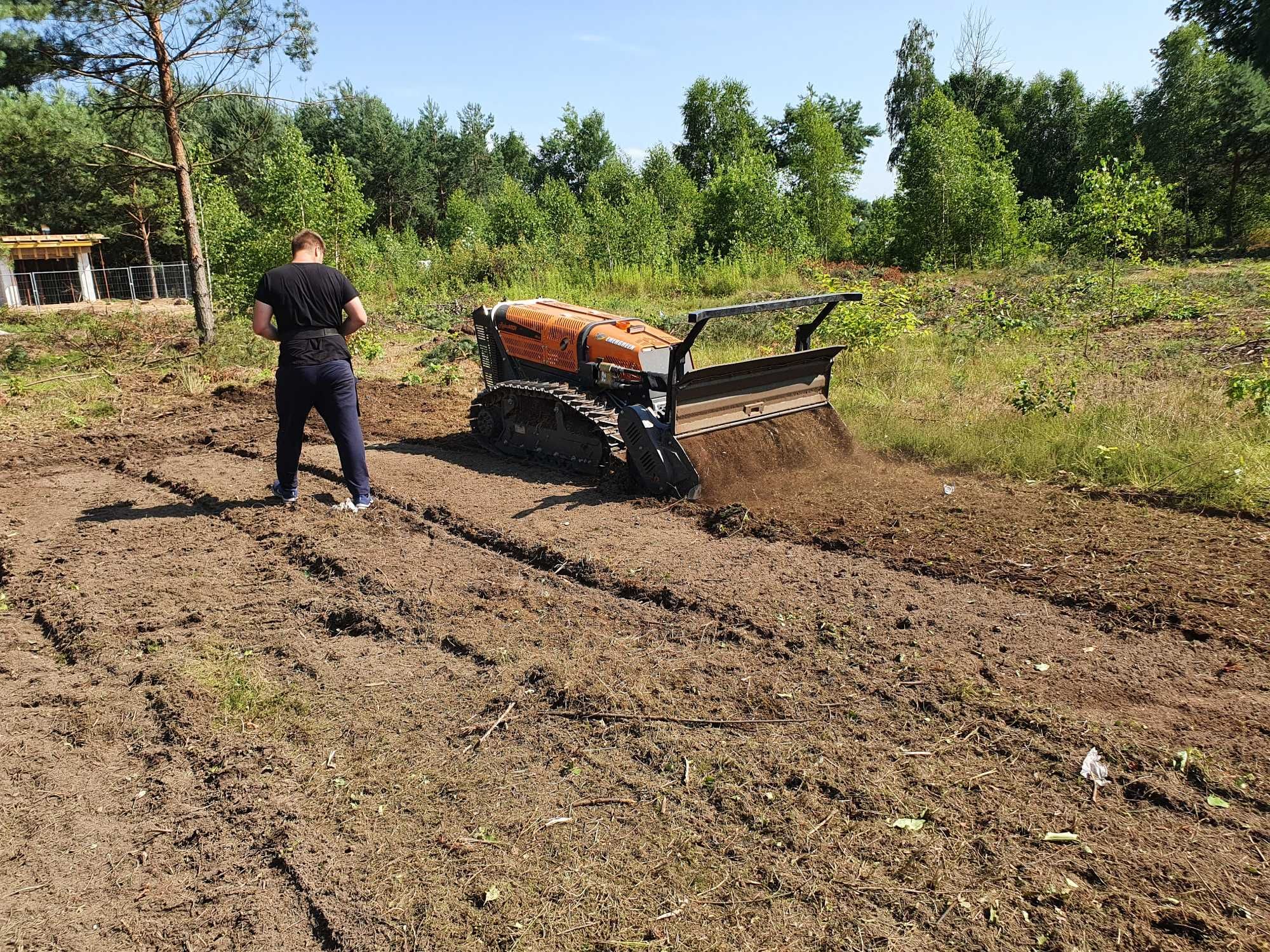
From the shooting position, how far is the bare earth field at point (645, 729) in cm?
271

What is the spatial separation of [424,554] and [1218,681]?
14.8 feet

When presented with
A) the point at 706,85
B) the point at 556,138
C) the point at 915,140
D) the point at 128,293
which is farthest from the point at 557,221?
the point at 556,138

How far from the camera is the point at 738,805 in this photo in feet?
10.4

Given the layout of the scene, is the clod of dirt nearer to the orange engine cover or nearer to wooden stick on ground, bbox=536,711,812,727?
the orange engine cover

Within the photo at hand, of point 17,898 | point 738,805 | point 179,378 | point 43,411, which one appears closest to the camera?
point 17,898

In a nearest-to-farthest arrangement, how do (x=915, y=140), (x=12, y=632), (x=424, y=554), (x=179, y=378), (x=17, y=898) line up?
(x=17, y=898), (x=12, y=632), (x=424, y=554), (x=179, y=378), (x=915, y=140)

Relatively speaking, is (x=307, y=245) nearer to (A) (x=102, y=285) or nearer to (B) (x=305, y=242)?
(B) (x=305, y=242)

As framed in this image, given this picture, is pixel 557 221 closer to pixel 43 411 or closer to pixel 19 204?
pixel 19 204

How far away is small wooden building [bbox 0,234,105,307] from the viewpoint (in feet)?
106

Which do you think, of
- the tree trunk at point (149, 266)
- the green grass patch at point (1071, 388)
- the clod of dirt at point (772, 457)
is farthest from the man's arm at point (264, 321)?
the tree trunk at point (149, 266)

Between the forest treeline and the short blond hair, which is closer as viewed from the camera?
the short blond hair

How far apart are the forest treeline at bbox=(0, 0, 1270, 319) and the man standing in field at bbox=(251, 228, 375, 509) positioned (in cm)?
1005

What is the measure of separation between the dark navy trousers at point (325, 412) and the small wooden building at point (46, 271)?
32336 mm

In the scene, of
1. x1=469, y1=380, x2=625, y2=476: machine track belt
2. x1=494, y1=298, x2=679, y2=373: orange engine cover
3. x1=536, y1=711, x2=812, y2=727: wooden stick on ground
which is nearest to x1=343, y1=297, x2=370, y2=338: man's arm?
x1=469, y1=380, x2=625, y2=476: machine track belt
